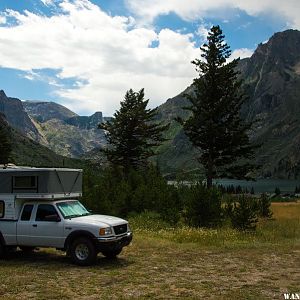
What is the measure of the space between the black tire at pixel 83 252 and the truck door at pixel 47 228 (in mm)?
480

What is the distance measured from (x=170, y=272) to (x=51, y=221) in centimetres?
453

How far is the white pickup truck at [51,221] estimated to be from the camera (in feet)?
47.2

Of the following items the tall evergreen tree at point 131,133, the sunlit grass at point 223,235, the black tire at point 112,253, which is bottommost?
the sunlit grass at point 223,235

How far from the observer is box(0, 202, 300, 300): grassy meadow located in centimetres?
1079

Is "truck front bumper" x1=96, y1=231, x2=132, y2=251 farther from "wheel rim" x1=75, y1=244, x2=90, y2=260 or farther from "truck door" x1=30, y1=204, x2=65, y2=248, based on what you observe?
"truck door" x1=30, y1=204, x2=65, y2=248

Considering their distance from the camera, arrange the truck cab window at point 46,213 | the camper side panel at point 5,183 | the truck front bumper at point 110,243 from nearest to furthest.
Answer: the truck front bumper at point 110,243
the truck cab window at point 46,213
the camper side panel at point 5,183

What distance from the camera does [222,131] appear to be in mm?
38688

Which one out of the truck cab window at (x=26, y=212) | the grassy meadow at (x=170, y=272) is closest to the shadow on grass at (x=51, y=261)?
the grassy meadow at (x=170, y=272)

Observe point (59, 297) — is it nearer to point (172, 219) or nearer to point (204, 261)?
point (204, 261)

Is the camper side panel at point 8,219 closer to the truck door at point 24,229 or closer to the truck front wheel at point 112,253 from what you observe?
the truck door at point 24,229

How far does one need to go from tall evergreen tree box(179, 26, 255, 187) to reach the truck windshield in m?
23.5

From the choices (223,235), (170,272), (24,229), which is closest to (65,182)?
(24,229)

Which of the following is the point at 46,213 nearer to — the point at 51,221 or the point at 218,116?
the point at 51,221

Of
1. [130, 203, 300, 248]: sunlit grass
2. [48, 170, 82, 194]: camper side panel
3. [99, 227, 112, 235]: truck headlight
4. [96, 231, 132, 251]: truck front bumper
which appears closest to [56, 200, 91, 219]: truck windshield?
[48, 170, 82, 194]: camper side panel
